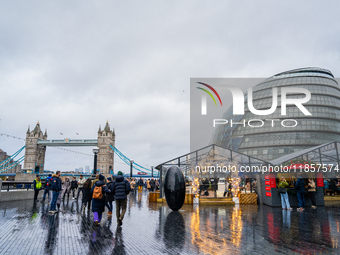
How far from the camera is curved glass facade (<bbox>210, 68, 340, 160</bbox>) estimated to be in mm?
41688

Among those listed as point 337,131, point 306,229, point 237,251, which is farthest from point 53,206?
point 337,131

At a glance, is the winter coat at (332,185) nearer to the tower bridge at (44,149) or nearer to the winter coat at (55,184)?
the winter coat at (55,184)

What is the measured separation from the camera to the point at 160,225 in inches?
350

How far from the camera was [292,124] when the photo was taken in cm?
4341

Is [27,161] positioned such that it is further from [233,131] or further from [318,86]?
[318,86]

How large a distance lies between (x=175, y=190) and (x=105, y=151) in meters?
114

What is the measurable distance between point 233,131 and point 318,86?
1769cm

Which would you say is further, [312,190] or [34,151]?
[34,151]

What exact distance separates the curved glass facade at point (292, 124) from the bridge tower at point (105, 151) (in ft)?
276

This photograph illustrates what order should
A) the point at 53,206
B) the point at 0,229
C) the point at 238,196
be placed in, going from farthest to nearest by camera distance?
the point at 238,196, the point at 53,206, the point at 0,229

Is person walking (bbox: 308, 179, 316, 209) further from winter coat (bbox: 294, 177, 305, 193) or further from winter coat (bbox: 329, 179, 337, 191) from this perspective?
winter coat (bbox: 329, 179, 337, 191)

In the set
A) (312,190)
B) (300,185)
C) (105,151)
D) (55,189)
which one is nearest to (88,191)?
(55,189)

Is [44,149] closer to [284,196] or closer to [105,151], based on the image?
[105,151]

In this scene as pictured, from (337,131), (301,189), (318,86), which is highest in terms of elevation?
(318,86)
